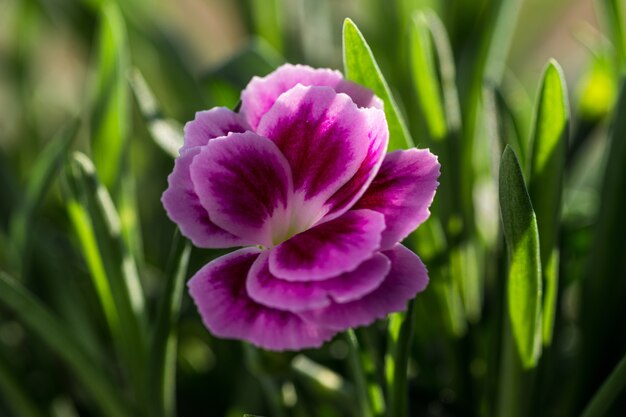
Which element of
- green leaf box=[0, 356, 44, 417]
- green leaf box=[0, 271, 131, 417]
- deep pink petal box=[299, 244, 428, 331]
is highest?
deep pink petal box=[299, 244, 428, 331]

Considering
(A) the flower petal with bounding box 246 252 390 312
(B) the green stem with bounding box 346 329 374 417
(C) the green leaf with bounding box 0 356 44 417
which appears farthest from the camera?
(C) the green leaf with bounding box 0 356 44 417

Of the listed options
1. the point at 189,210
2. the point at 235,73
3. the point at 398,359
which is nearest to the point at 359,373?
the point at 398,359

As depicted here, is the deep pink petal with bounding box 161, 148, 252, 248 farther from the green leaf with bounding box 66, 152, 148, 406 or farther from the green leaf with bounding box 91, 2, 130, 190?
the green leaf with bounding box 91, 2, 130, 190

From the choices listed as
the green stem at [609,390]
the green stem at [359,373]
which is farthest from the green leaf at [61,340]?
A: the green stem at [609,390]

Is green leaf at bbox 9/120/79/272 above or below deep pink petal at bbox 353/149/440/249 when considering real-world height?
below

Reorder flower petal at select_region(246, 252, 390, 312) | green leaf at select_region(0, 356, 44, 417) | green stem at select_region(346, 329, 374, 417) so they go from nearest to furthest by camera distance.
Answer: flower petal at select_region(246, 252, 390, 312)
green stem at select_region(346, 329, 374, 417)
green leaf at select_region(0, 356, 44, 417)

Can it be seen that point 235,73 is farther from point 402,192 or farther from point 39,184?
point 402,192

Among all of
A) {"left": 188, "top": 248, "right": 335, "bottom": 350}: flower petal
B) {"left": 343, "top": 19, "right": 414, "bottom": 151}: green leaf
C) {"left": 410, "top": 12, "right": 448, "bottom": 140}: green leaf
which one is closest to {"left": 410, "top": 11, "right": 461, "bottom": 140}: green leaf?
{"left": 410, "top": 12, "right": 448, "bottom": 140}: green leaf

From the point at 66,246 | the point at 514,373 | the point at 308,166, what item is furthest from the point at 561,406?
the point at 66,246

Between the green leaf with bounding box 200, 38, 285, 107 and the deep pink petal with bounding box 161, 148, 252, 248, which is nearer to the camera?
the deep pink petal with bounding box 161, 148, 252, 248
